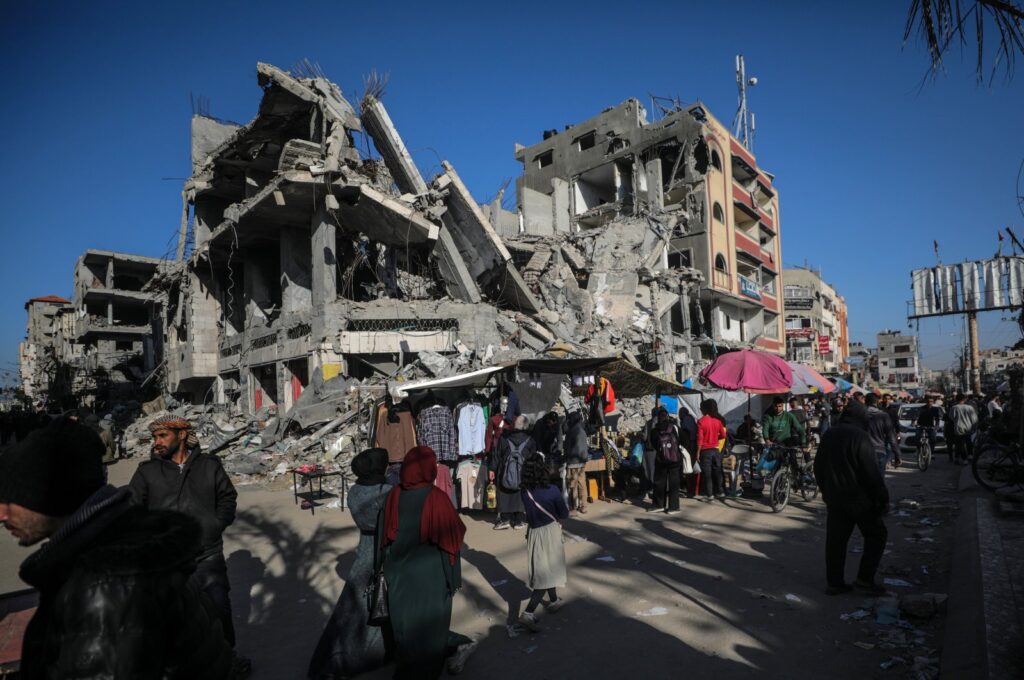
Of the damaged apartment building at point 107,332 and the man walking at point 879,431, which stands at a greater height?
the damaged apartment building at point 107,332

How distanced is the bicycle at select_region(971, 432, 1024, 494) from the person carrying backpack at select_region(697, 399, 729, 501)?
12.9 ft

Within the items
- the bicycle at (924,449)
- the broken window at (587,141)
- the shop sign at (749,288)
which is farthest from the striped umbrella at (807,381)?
the broken window at (587,141)

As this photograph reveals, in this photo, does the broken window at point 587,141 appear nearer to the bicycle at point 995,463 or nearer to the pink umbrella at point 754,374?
the pink umbrella at point 754,374

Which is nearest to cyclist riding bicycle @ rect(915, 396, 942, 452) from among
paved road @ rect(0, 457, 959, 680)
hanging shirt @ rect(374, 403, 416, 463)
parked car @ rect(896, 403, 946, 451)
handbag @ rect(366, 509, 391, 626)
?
parked car @ rect(896, 403, 946, 451)

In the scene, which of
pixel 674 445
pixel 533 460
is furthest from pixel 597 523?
pixel 533 460

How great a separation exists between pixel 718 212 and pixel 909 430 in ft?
67.9

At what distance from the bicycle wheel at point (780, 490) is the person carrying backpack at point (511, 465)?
159 inches

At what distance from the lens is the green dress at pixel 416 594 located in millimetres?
3420

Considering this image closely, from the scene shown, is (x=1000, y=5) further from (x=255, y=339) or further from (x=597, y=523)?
(x=255, y=339)

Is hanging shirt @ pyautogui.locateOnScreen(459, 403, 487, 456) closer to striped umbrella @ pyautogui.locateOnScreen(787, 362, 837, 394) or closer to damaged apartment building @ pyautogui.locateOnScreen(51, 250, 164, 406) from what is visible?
striped umbrella @ pyautogui.locateOnScreen(787, 362, 837, 394)

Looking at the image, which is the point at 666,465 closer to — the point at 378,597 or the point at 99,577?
the point at 378,597

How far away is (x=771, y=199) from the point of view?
144 feet

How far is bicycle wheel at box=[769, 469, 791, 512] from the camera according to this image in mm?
8695

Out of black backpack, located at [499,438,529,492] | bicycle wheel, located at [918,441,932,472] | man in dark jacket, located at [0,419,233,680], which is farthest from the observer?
bicycle wheel, located at [918,441,932,472]
